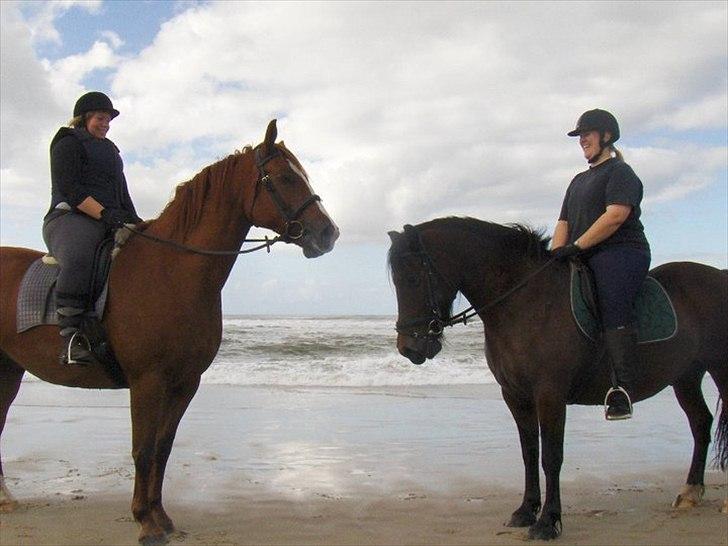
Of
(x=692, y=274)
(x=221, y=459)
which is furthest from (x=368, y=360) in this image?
(x=692, y=274)

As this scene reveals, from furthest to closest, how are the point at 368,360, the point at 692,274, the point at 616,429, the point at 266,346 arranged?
the point at 266,346 < the point at 368,360 < the point at 616,429 < the point at 692,274

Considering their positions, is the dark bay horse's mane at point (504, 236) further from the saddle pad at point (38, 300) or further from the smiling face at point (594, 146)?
the saddle pad at point (38, 300)

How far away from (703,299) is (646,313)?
693mm

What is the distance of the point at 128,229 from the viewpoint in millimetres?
→ 4598

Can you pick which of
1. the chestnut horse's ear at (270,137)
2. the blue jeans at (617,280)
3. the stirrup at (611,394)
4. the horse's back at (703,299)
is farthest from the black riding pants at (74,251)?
the horse's back at (703,299)

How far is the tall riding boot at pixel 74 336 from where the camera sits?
4324 mm

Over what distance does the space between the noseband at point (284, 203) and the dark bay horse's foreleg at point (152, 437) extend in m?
1.17

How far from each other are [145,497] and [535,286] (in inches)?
111

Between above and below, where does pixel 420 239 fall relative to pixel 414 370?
above

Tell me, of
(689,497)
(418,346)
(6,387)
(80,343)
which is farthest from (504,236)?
(6,387)

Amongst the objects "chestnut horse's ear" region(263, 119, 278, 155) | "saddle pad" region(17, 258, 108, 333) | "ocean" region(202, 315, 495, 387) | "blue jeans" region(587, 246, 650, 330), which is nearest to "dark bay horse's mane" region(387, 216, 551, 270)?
"blue jeans" region(587, 246, 650, 330)

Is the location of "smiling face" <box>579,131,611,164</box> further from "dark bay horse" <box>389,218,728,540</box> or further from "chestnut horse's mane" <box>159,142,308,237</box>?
"chestnut horse's mane" <box>159,142,308,237</box>

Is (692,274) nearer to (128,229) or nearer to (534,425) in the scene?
(534,425)

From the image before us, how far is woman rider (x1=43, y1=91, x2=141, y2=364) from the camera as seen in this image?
4344 mm
